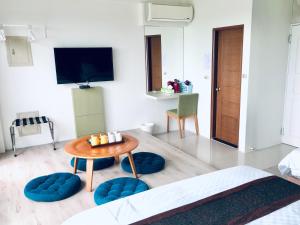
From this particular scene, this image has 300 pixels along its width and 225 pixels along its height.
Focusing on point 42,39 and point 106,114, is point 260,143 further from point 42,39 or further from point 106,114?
point 42,39

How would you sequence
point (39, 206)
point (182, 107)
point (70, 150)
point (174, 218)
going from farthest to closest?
1. point (182, 107)
2. point (70, 150)
3. point (39, 206)
4. point (174, 218)

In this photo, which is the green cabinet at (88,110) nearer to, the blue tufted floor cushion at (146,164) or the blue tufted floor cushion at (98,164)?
the blue tufted floor cushion at (98,164)

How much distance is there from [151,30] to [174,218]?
4.04 meters

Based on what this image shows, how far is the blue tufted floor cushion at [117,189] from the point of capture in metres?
2.42

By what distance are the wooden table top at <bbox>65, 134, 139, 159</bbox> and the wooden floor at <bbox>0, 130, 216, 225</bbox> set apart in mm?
385

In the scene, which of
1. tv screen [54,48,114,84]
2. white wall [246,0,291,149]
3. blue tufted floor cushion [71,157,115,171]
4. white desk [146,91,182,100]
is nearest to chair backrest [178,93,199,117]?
white desk [146,91,182,100]

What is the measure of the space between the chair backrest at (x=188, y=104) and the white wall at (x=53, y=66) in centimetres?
69

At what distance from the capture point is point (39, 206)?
8.35 ft

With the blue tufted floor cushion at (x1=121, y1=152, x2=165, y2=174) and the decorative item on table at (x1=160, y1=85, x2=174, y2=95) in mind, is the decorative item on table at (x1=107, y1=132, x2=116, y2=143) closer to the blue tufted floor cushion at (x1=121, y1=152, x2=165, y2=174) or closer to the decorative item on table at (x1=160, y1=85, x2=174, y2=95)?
the blue tufted floor cushion at (x1=121, y1=152, x2=165, y2=174)

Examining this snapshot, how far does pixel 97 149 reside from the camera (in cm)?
300

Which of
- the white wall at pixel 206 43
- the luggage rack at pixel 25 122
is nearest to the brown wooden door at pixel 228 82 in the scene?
the white wall at pixel 206 43

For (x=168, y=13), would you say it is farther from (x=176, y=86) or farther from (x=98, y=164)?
(x=98, y=164)

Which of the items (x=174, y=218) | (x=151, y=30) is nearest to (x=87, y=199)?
(x=174, y=218)

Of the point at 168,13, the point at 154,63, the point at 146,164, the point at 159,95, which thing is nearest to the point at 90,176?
the point at 146,164
